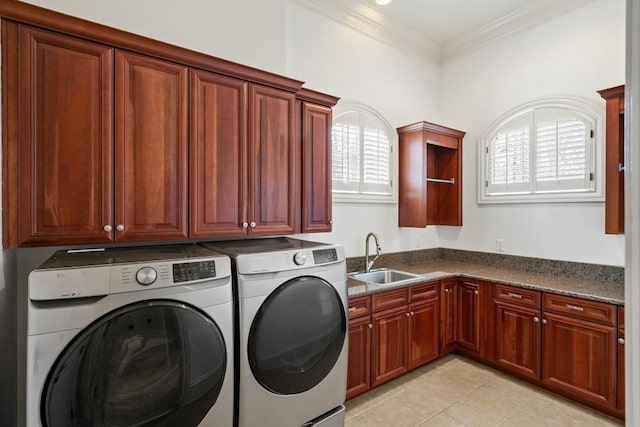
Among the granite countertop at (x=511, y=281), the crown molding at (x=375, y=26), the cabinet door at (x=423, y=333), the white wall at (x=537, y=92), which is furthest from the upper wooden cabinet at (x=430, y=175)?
the crown molding at (x=375, y=26)

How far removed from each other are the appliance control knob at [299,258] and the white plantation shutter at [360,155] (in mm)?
1347

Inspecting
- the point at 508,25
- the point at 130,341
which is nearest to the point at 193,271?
the point at 130,341

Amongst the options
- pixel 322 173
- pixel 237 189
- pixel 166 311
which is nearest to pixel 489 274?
pixel 322 173

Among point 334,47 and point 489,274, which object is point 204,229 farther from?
point 489,274

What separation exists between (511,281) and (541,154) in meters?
1.31

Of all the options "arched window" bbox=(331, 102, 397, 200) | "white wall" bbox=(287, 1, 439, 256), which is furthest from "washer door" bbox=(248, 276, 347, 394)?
"arched window" bbox=(331, 102, 397, 200)

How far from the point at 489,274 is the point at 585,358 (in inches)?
36.1

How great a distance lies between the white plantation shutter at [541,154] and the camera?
2.85 metres

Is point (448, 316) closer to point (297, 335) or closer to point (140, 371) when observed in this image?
point (297, 335)

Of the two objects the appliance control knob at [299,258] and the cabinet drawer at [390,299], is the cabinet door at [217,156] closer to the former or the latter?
the appliance control knob at [299,258]

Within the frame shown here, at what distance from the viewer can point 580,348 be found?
2383 mm

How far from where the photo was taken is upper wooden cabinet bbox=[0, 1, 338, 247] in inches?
55.2

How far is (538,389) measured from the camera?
262cm

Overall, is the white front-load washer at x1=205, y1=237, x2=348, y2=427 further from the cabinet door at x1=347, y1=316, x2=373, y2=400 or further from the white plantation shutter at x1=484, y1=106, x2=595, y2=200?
the white plantation shutter at x1=484, y1=106, x2=595, y2=200
